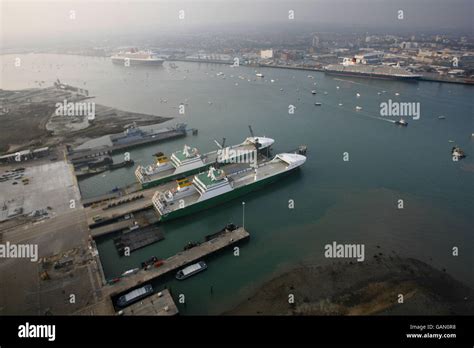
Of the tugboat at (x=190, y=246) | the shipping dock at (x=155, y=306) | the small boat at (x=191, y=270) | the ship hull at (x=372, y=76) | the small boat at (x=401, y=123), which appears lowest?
the shipping dock at (x=155, y=306)

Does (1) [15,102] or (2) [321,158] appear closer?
(2) [321,158]

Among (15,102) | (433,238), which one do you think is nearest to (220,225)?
(433,238)

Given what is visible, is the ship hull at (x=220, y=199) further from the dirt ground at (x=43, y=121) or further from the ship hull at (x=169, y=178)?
the dirt ground at (x=43, y=121)

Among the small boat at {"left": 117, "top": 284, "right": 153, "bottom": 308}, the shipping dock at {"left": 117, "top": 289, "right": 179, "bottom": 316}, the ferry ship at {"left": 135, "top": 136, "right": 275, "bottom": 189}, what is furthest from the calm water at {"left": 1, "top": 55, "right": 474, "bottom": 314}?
the ferry ship at {"left": 135, "top": 136, "right": 275, "bottom": 189}

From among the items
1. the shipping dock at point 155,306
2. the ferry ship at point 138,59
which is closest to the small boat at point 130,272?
the shipping dock at point 155,306

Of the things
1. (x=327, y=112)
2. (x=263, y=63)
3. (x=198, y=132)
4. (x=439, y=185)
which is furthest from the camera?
(x=263, y=63)

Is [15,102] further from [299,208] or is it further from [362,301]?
[362,301]
